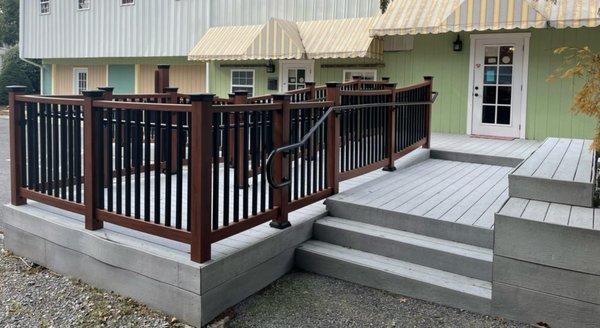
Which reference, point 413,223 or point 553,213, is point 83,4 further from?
point 553,213

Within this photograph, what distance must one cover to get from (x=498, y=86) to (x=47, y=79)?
18514 mm

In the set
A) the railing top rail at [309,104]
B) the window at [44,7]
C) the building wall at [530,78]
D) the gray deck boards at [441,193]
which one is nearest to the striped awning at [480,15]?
the building wall at [530,78]

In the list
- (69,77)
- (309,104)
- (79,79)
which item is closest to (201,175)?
(309,104)

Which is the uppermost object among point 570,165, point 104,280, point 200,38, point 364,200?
point 200,38

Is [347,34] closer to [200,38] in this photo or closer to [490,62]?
[490,62]

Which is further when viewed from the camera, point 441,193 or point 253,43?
point 253,43

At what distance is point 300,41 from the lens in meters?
13.0

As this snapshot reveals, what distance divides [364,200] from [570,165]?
200 cm

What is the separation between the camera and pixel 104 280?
4262 millimetres

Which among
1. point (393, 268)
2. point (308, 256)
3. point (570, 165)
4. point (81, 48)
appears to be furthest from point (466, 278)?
point (81, 48)

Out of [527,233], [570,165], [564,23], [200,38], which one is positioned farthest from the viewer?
[200,38]

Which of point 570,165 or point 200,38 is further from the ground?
point 200,38

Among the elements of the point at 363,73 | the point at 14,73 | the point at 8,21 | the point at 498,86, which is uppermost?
the point at 8,21

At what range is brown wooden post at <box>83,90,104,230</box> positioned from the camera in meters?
4.31
